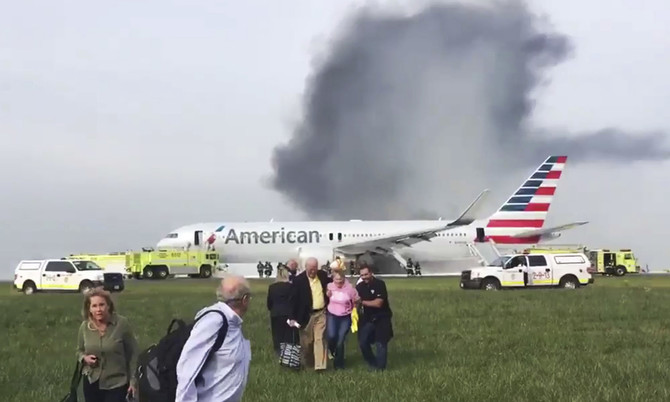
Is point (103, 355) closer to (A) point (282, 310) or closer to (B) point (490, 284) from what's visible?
(A) point (282, 310)

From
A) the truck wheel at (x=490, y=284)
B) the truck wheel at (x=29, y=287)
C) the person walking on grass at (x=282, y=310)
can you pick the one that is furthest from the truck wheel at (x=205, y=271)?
the person walking on grass at (x=282, y=310)

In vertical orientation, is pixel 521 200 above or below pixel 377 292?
above

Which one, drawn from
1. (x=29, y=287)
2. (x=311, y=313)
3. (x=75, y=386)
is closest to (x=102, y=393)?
(x=75, y=386)

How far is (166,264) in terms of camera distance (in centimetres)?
6212

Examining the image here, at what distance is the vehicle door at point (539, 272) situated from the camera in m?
41.3

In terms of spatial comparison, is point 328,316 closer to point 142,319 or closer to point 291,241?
point 142,319

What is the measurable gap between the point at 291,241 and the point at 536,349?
48916 mm

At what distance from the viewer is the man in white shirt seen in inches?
235

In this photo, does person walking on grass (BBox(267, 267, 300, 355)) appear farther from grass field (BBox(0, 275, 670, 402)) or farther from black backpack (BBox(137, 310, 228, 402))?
black backpack (BBox(137, 310, 228, 402))

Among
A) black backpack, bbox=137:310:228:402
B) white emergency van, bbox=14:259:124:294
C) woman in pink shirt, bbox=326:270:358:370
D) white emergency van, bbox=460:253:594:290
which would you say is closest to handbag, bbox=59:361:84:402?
black backpack, bbox=137:310:228:402

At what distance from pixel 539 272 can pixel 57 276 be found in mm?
22264

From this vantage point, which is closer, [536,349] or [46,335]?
[536,349]

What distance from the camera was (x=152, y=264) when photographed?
62.3 metres

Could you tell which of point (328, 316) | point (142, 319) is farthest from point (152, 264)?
point (328, 316)
